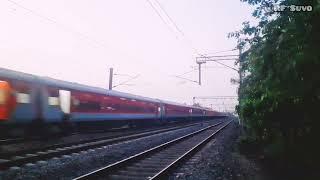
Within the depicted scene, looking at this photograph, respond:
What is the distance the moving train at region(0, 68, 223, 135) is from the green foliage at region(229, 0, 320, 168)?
950cm

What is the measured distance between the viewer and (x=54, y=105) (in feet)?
61.1

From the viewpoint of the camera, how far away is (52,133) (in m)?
19.2

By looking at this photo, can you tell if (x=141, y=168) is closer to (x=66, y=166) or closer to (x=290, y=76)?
(x=66, y=166)

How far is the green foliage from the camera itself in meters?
7.66

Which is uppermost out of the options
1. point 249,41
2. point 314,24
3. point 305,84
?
point 249,41

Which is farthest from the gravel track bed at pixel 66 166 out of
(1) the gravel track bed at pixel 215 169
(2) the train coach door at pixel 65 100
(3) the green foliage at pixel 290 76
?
(2) the train coach door at pixel 65 100

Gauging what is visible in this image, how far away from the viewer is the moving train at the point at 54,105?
49.6 feet

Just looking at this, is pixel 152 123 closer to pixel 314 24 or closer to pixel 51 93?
pixel 51 93

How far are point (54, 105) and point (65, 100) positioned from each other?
4.56 ft

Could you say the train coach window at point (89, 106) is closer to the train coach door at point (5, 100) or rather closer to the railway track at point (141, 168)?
the train coach door at point (5, 100)

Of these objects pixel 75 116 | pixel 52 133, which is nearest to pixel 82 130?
pixel 75 116

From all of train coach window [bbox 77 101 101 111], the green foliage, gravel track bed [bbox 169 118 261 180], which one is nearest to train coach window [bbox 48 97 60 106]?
train coach window [bbox 77 101 101 111]

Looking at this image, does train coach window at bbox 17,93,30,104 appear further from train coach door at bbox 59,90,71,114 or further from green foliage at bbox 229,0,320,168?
green foliage at bbox 229,0,320,168

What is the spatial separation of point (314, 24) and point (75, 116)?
626 inches
